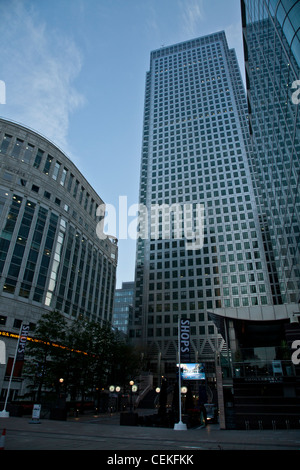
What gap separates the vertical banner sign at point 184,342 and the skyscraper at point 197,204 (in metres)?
53.3

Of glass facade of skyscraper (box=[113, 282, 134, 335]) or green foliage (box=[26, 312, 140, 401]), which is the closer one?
green foliage (box=[26, 312, 140, 401])

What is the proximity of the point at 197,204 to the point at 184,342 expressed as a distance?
85296 mm

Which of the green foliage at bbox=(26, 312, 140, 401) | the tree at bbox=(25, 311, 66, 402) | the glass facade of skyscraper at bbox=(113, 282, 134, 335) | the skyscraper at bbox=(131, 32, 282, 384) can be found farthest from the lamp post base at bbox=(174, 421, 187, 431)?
the glass facade of skyscraper at bbox=(113, 282, 134, 335)

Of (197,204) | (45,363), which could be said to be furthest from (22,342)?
(197,204)

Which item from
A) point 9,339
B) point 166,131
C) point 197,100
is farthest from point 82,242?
point 197,100

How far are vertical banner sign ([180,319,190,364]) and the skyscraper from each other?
→ 53279 mm

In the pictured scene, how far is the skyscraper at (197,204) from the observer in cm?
9175

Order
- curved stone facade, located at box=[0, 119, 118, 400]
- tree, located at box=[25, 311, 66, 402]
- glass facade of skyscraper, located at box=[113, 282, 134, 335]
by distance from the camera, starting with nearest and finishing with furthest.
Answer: tree, located at box=[25, 311, 66, 402] < curved stone facade, located at box=[0, 119, 118, 400] < glass facade of skyscraper, located at box=[113, 282, 134, 335]

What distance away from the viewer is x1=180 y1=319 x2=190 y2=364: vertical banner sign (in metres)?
25.5

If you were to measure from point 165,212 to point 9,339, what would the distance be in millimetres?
74883

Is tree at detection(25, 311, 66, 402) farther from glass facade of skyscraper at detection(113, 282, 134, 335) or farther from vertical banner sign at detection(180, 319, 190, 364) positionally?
glass facade of skyscraper at detection(113, 282, 134, 335)
